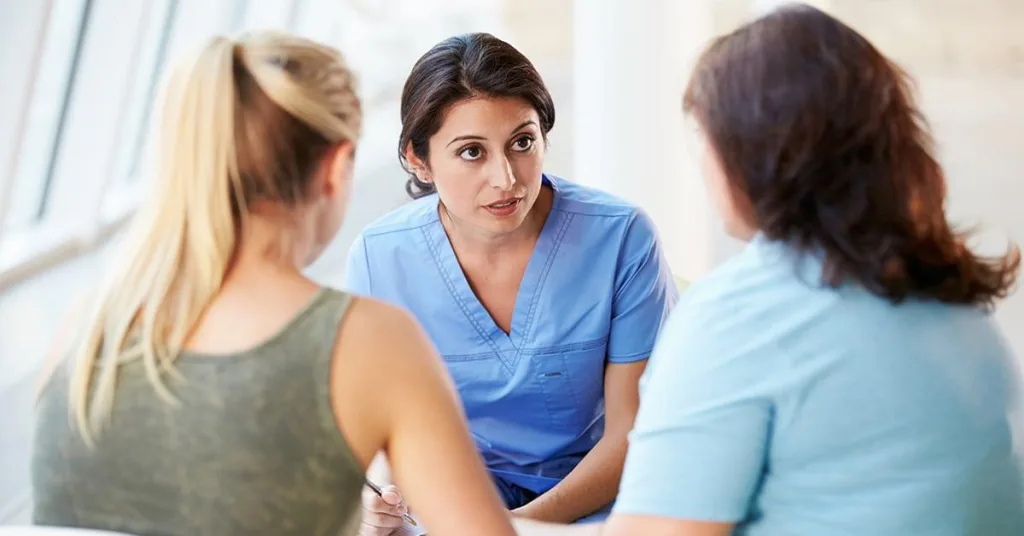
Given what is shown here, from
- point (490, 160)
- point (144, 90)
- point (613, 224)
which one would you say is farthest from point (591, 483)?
point (144, 90)

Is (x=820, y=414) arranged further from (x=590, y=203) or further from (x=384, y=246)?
(x=384, y=246)

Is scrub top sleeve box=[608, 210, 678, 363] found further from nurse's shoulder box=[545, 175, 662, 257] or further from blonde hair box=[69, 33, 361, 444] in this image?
blonde hair box=[69, 33, 361, 444]

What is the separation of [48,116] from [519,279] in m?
2.06

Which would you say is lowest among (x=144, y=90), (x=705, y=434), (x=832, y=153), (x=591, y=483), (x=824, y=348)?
(x=144, y=90)

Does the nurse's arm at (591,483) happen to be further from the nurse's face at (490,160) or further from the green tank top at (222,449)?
the green tank top at (222,449)

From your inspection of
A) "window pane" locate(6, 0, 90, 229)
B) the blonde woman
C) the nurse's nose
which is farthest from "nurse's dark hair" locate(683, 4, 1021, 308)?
"window pane" locate(6, 0, 90, 229)

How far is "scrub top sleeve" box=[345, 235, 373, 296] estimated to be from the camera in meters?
1.93

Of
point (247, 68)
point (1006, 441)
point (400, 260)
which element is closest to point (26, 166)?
point (400, 260)

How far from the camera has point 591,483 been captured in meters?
1.77

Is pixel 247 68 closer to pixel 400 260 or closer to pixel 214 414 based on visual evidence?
pixel 214 414

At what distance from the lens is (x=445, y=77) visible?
70.4 inches

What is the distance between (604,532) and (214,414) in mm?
397

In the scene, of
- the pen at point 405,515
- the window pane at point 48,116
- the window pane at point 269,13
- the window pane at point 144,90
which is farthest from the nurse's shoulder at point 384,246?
the window pane at point 269,13

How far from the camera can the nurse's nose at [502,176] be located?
5.82 ft
